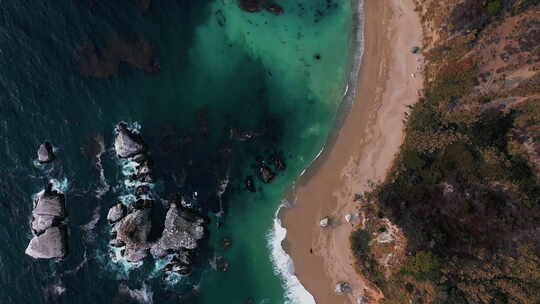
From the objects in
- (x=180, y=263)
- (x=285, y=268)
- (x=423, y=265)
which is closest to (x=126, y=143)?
(x=180, y=263)

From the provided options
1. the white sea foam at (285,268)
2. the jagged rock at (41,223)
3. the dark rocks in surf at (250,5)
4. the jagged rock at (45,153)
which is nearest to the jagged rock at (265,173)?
the white sea foam at (285,268)

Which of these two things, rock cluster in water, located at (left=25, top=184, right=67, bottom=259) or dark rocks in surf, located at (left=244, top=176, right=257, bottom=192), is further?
dark rocks in surf, located at (left=244, top=176, right=257, bottom=192)

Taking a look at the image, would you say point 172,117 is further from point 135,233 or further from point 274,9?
point 274,9

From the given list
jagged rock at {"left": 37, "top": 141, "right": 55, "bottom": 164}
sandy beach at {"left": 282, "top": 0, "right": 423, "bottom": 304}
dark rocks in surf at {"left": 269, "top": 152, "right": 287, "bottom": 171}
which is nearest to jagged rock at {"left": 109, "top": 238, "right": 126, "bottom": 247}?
jagged rock at {"left": 37, "top": 141, "right": 55, "bottom": 164}

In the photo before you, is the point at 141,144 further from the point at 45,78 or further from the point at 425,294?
the point at 425,294

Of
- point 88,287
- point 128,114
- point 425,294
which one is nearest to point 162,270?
point 88,287

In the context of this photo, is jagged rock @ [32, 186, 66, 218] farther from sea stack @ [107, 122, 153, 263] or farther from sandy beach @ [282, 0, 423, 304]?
sandy beach @ [282, 0, 423, 304]
